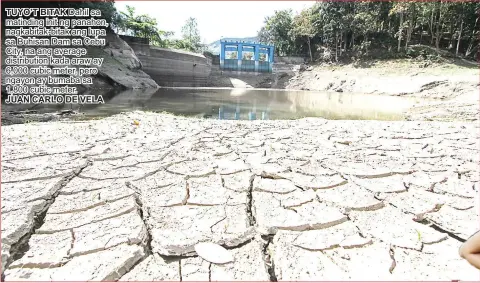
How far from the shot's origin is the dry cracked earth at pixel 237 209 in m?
1.25

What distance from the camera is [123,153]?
106 inches

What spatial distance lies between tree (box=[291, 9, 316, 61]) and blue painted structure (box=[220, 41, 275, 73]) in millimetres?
3489

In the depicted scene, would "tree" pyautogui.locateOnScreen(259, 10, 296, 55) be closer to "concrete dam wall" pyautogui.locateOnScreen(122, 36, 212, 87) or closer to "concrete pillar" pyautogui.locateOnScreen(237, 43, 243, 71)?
"concrete pillar" pyautogui.locateOnScreen(237, 43, 243, 71)

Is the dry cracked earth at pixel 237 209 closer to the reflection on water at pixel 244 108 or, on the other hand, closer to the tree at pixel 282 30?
the reflection on water at pixel 244 108

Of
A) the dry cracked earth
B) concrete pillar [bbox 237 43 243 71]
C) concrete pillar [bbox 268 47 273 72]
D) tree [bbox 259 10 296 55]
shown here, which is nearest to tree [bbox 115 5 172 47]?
concrete pillar [bbox 237 43 243 71]

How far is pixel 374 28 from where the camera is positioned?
2234 cm

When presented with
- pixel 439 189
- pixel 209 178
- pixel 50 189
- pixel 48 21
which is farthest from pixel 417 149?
pixel 48 21

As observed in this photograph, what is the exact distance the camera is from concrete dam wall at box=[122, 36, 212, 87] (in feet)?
59.6

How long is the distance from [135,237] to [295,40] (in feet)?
95.9

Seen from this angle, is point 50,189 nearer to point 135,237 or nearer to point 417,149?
point 135,237

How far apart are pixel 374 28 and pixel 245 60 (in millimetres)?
10597

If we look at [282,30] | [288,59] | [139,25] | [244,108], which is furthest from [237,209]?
[282,30]

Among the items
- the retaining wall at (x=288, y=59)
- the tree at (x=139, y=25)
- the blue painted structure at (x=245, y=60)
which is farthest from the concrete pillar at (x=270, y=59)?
the tree at (x=139, y=25)

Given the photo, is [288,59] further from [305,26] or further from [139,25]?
[139,25]
